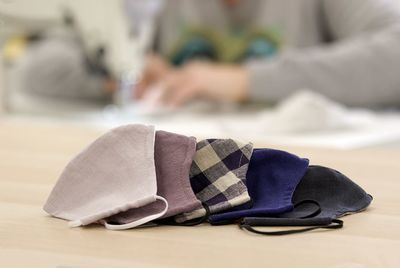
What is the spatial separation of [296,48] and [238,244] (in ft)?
5.16

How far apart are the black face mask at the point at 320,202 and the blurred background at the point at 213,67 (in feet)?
2.09

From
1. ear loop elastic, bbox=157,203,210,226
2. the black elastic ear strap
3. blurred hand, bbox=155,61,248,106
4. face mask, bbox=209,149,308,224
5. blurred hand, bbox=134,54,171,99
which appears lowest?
the black elastic ear strap

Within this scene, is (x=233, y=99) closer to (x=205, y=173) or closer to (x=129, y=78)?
(x=129, y=78)

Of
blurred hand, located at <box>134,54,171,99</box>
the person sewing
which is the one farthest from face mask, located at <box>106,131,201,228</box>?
blurred hand, located at <box>134,54,171,99</box>

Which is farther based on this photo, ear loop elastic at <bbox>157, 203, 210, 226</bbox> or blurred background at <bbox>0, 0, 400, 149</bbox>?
blurred background at <bbox>0, 0, 400, 149</bbox>

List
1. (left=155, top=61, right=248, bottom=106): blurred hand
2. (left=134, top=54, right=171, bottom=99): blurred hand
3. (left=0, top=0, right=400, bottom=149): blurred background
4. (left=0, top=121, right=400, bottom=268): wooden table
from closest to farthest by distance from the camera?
(left=0, top=121, right=400, bottom=268): wooden table, (left=0, top=0, right=400, bottom=149): blurred background, (left=155, top=61, right=248, bottom=106): blurred hand, (left=134, top=54, right=171, bottom=99): blurred hand

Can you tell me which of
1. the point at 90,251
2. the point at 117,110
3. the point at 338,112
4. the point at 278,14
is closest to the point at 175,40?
the point at 278,14

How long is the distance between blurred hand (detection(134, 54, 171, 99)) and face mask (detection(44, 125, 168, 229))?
141 cm

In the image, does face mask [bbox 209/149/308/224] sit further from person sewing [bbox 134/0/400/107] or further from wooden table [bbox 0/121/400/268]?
person sewing [bbox 134/0/400/107]

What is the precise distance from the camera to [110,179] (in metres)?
0.58

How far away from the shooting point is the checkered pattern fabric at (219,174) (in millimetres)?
576

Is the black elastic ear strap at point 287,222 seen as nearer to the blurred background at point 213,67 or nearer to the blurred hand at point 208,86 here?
the blurred background at point 213,67

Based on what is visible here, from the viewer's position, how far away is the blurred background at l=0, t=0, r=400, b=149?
4.52ft

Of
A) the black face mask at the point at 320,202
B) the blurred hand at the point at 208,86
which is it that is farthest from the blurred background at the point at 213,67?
the black face mask at the point at 320,202
